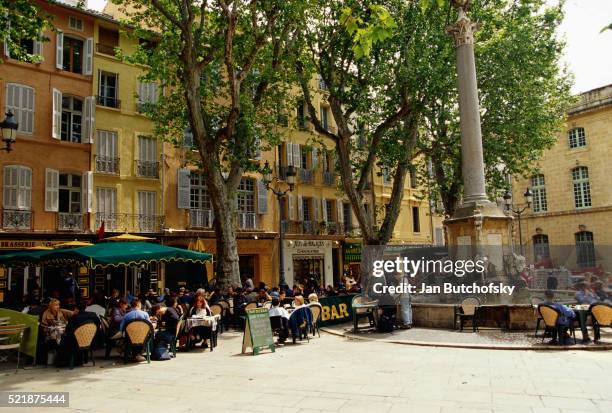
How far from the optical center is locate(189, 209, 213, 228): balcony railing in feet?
81.5

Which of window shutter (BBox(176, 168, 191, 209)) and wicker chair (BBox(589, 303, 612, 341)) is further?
window shutter (BBox(176, 168, 191, 209))

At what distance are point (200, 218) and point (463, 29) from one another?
1577cm

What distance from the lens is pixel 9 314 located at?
1016 cm

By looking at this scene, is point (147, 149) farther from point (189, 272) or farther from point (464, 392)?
point (464, 392)

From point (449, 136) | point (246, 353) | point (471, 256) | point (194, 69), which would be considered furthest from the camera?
point (449, 136)

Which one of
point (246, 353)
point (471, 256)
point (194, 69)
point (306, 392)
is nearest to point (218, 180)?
point (194, 69)

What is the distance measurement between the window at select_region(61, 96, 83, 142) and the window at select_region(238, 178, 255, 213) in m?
8.66

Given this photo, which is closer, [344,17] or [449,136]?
[344,17]

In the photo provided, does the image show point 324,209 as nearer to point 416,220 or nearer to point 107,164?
point 416,220

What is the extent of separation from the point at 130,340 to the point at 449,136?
706 inches

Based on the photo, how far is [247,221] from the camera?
27.1 meters

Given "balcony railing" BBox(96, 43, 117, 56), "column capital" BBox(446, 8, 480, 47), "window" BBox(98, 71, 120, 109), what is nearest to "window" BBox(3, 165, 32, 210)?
"window" BBox(98, 71, 120, 109)

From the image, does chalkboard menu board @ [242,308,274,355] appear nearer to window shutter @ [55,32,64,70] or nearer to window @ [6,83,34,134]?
window @ [6,83,34,134]

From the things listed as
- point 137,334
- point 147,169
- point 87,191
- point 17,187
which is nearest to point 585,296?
point 137,334
